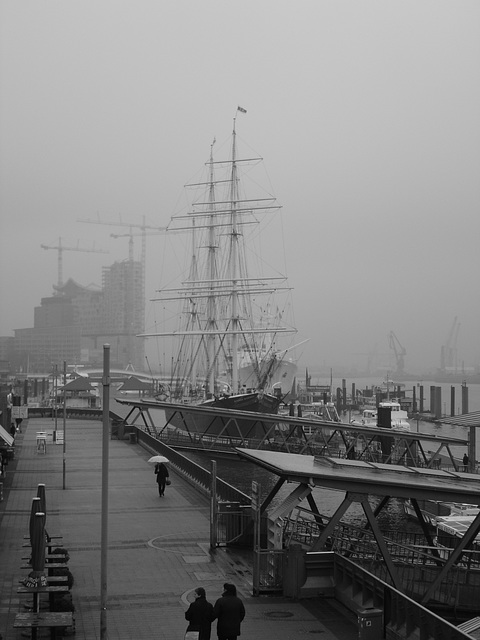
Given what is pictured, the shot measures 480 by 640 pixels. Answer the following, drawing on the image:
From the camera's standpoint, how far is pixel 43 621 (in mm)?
14055

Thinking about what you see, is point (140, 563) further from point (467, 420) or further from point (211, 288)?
point (211, 288)

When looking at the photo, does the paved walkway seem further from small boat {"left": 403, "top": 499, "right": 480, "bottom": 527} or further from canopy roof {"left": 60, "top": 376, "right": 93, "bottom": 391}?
canopy roof {"left": 60, "top": 376, "right": 93, "bottom": 391}

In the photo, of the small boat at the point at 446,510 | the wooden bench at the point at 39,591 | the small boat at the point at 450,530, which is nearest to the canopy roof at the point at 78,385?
the small boat at the point at 446,510

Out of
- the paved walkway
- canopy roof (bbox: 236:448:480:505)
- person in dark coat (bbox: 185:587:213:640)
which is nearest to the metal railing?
canopy roof (bbox: 236:448:480:505)

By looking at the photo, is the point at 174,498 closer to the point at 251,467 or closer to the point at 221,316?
the point at 251,467

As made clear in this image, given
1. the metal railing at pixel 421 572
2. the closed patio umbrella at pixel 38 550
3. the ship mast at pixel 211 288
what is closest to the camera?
the closed patio umbrella at pixel 38 550

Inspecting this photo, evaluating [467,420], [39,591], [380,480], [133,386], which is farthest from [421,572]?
[133,386]

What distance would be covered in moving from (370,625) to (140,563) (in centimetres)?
748

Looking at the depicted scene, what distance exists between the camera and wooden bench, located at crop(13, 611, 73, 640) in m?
13.9

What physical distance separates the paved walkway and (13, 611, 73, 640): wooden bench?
40 cm

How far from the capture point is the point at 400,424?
99.1 m

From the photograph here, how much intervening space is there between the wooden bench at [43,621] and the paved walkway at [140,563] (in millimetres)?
399

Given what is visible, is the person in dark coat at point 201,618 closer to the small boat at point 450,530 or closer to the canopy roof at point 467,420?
the small boat at point 450,530

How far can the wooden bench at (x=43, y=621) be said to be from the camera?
546 inches
